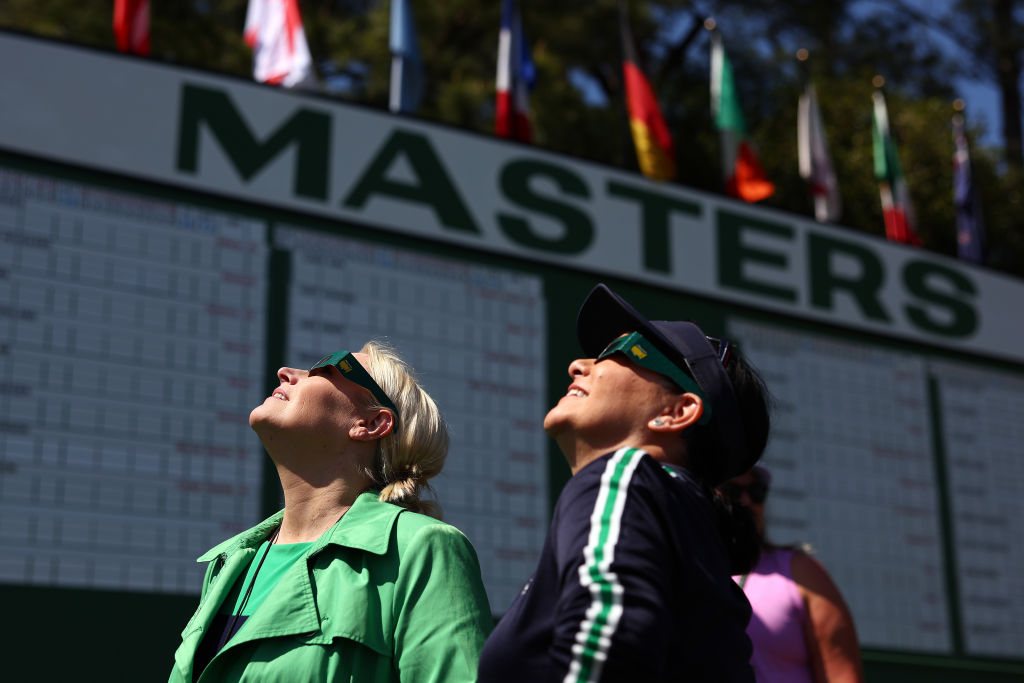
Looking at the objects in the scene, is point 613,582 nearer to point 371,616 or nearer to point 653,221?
point 371,616

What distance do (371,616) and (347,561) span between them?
0.41 ft

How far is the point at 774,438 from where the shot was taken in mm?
6625

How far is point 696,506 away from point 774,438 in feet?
16.2

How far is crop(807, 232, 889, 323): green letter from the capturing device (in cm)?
703

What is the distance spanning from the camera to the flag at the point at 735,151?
794 centimetres

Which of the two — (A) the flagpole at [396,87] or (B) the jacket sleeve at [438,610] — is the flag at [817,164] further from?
(B) the jacket sleeve at [438,610]

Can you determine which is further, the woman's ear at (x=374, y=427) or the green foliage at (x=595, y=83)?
the green foliage at (x=595, y=83)

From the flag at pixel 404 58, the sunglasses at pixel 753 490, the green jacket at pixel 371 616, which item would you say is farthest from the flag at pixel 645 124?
the green jacket at pixel 371 616

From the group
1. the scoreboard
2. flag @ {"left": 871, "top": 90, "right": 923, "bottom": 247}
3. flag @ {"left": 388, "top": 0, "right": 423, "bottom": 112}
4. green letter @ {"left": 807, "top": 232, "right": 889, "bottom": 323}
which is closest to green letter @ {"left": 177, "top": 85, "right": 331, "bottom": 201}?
the scoreboard

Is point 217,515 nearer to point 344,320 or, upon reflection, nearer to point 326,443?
point 344,320

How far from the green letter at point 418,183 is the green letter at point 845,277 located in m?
2.15

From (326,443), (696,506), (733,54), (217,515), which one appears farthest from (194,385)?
(733,54)

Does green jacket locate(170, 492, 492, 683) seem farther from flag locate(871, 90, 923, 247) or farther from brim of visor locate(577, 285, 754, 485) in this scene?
flag locate(871, 90, 923, 247)

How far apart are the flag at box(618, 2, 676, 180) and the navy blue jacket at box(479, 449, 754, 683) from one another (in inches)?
213
